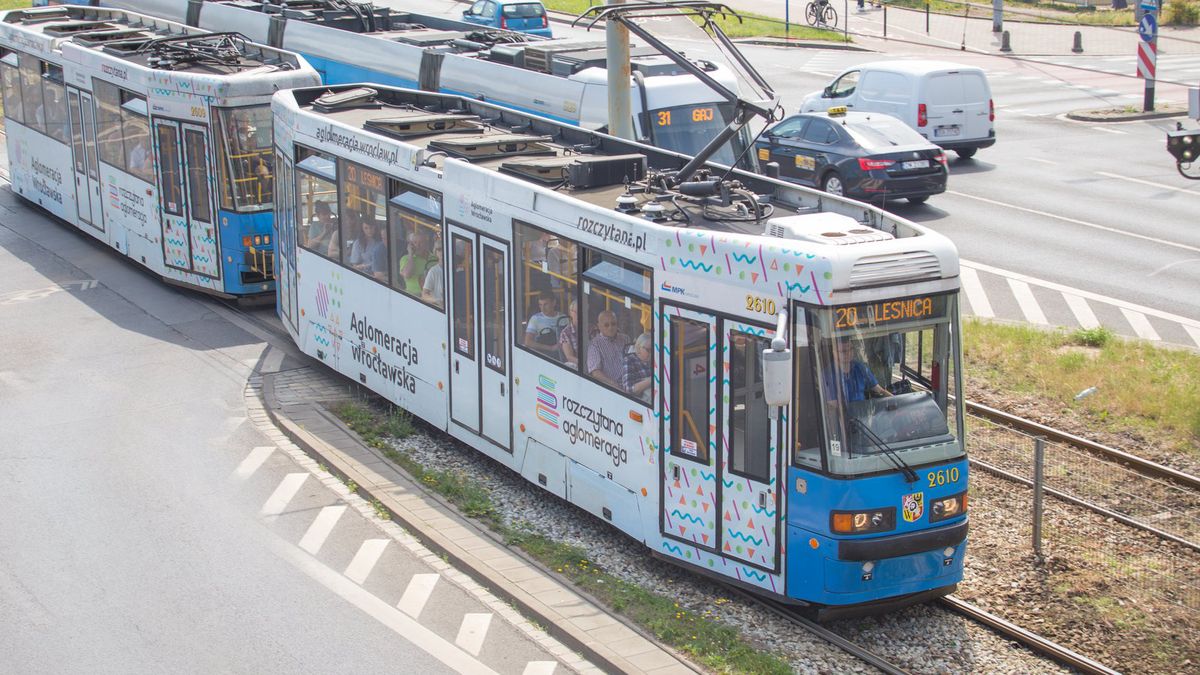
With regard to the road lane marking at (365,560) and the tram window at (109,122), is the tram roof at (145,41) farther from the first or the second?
the road lane marking at (365,560)

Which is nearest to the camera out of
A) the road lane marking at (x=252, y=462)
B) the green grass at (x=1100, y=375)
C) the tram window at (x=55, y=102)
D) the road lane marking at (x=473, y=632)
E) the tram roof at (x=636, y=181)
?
the tram roof at (x=636, y=181)

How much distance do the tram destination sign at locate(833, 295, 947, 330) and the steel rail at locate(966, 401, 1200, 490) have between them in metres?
4.50

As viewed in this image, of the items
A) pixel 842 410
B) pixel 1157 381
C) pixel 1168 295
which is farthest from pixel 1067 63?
pixel 842 410

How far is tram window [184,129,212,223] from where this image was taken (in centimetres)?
1852

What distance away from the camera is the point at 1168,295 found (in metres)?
19.4

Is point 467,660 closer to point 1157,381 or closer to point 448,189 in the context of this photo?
point 448,189

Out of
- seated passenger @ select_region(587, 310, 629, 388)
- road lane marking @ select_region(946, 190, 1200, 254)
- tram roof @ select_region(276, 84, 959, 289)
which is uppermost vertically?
tram roof @ select_region(276, 84, 959, 289)

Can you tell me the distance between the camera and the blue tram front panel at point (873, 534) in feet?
31.6

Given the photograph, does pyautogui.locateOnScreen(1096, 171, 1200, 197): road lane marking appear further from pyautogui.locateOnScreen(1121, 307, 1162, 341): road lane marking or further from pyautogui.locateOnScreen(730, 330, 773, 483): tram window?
pyautogui.locateOnScreen(730, 330, 773, 483): tram window

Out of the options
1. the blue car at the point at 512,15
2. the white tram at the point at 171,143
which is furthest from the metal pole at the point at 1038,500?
the blue car at the point at 512,15

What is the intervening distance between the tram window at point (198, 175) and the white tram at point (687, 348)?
4.74m

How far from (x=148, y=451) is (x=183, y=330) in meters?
4.54

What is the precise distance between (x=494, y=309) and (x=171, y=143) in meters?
8.08

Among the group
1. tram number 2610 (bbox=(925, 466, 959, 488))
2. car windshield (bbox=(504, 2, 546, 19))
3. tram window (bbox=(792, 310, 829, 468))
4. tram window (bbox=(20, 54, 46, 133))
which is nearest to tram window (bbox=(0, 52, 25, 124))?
tram window (bbox=(20, 54, 46, 133))
